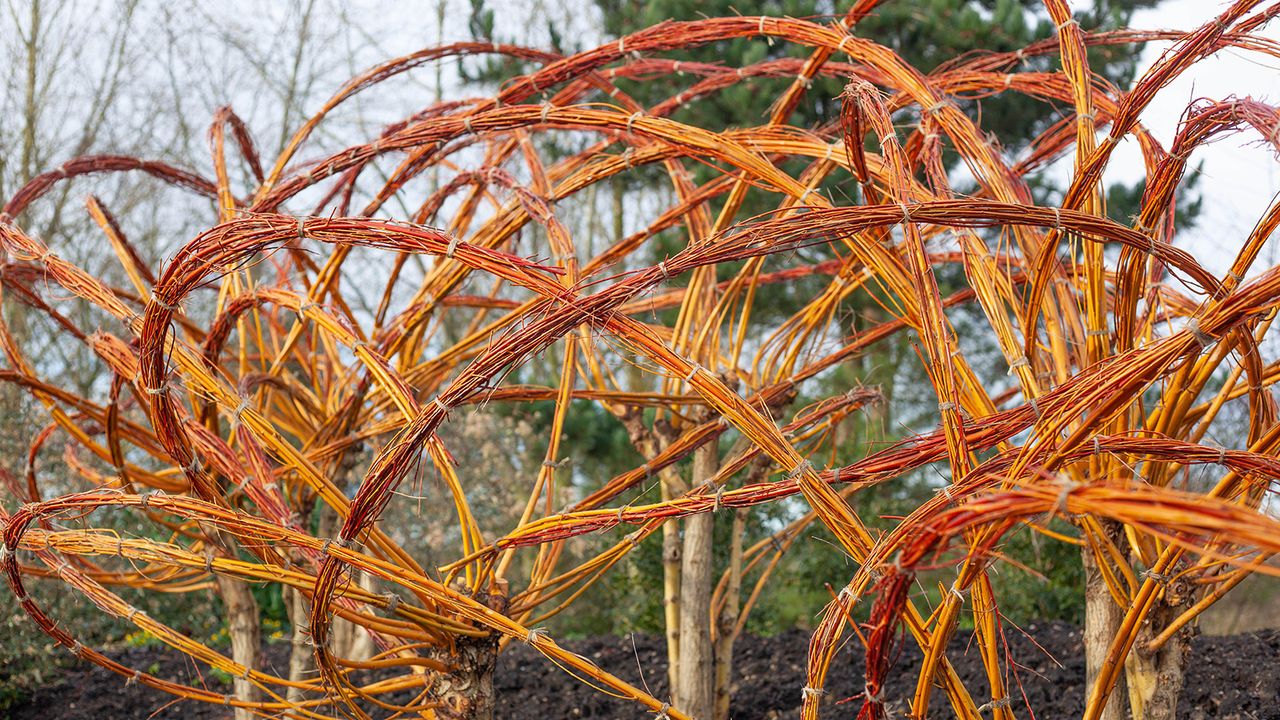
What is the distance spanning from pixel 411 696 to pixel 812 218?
3123 mm

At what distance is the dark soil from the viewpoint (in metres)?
3.21

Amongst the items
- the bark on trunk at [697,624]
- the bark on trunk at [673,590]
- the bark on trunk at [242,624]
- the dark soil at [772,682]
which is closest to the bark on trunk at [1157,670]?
the dark soil at [772,682]

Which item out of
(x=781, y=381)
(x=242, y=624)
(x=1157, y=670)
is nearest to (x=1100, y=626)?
(x=1157, y=670)

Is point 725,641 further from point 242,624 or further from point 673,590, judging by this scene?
point 242,624

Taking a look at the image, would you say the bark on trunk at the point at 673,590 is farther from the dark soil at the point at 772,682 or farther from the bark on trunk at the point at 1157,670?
the bark on trunk at the point at 1157,670

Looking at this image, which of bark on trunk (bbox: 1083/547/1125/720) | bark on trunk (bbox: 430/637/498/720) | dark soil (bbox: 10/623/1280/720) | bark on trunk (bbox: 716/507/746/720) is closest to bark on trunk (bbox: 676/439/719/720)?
bark on trunk (bbox: 716/507/746/720)

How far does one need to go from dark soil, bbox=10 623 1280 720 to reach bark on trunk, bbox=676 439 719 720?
0.28 m

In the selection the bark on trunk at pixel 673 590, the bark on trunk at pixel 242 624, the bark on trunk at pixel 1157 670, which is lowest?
the bark on trunk at pixel 1157 670

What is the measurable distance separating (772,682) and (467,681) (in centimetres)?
185

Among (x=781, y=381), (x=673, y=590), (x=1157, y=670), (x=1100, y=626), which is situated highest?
(x=781, y=381)

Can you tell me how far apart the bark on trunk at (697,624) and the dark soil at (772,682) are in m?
0.28

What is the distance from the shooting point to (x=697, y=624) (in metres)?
3.30

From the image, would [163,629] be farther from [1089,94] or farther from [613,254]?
[1089,94]

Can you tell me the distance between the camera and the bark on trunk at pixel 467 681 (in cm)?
246
